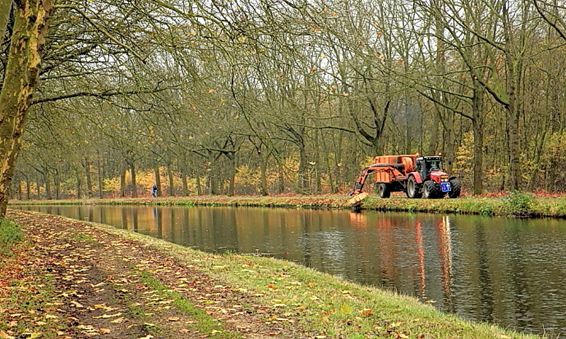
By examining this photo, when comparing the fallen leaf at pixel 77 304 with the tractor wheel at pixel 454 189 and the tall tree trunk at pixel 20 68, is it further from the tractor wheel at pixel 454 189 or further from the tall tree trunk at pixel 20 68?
the tractor wheel at pixel 454 189

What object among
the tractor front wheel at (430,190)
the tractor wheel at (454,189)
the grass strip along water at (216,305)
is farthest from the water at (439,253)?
the tractor wheel at (454,189)

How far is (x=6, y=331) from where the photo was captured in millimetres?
5840

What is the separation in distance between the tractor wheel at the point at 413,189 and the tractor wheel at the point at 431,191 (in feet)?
2.04

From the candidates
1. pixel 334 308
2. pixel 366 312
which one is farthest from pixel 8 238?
pixel 366 312

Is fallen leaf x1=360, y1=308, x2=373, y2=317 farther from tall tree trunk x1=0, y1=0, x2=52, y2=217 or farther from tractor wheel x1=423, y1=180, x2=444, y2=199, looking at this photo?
tractor wheel x1=423, y1=180, x2=444, y2=199

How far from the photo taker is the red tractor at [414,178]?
2686 centimetres

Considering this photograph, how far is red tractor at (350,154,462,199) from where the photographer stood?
88.1ft

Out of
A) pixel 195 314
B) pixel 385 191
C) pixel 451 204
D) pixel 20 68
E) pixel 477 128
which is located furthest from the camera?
pixel 385 191

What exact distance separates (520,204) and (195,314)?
1757cm

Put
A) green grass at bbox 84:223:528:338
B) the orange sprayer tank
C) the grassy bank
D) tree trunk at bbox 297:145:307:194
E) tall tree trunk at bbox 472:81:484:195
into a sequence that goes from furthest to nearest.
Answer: tree trunk at bbox 297:145:307:194 → the orange sprayer tank → tall tree trunk at bbox 472:81:484:195 → the grassy bank → green grass at bbox 84:223:528:338

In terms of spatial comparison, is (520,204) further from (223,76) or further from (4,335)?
(4,335)

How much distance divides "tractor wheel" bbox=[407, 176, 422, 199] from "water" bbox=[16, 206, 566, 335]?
2.47 m

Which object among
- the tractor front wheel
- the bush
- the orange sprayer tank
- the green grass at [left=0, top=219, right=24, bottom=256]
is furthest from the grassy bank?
the green grass at [left=0, top=219, right=24, bottom=256]

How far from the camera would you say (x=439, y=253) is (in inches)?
568
